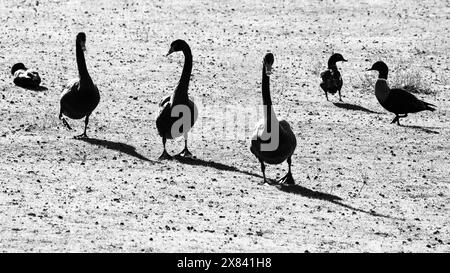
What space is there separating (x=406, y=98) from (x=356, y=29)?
247 inches

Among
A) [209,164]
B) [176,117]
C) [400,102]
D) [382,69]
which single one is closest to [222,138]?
[176,117]

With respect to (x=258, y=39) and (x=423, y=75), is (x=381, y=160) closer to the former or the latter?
(x=423, y=75)

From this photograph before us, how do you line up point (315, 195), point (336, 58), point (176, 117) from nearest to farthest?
point (315, 195)
point (176, 117)
point (336, 58)

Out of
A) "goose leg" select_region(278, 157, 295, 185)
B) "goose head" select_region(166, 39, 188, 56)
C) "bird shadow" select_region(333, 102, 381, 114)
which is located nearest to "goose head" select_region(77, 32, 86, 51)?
"goose head" select_region(166, 39, 188, 56)

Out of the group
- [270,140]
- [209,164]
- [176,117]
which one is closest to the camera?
[270,140]

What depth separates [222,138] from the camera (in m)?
19.7

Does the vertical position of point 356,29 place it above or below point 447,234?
above

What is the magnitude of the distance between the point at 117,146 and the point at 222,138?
2.03 m

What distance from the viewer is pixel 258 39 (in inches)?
1040

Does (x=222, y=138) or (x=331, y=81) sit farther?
(x=331, y=81)

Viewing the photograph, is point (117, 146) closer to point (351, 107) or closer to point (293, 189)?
point (293, 189)

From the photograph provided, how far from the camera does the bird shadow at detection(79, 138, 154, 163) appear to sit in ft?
59.8

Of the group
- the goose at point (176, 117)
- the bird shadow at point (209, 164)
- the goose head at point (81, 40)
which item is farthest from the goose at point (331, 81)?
the goose head at point (81, 40)
